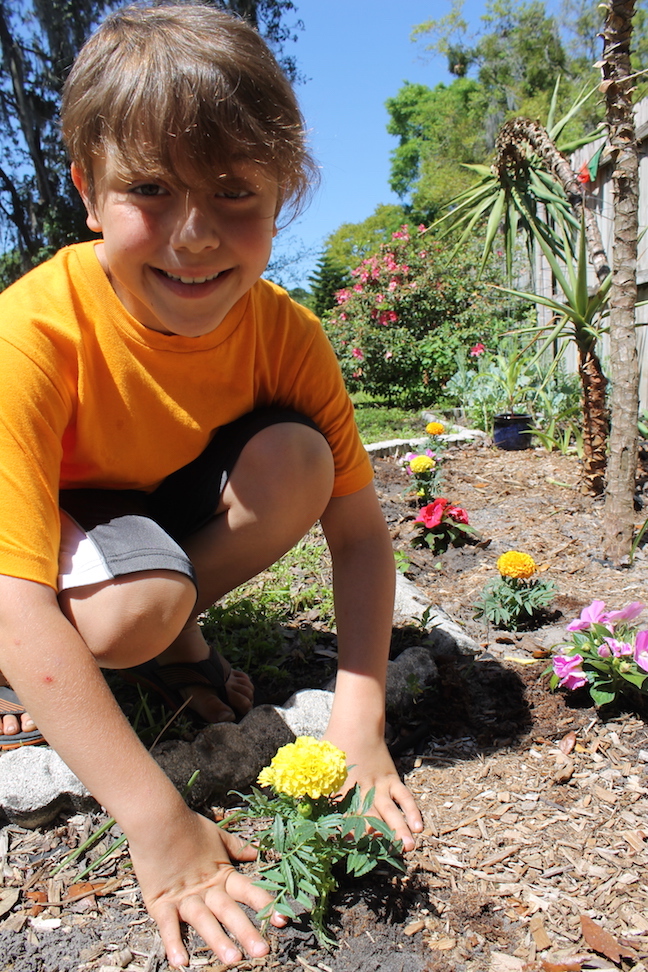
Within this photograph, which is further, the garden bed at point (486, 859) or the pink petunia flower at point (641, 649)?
the pink petunia flower at point (641, 649)

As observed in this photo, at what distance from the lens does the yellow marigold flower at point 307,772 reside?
1036mm

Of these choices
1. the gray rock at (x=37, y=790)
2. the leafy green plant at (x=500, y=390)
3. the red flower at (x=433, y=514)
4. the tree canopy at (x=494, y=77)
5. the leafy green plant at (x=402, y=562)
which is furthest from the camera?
the tree canopy at (x=494, y=77)

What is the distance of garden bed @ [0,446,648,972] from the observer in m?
1.11

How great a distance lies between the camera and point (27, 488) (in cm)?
115

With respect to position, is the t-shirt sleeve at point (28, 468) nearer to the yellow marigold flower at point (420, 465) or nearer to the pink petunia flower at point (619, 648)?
the pink petunia flower at point (619, 648)

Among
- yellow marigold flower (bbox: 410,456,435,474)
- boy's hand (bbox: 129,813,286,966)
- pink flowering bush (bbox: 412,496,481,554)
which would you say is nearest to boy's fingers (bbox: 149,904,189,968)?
boy's hand (bbox: 129,813,286,966)

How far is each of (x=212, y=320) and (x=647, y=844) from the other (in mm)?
1315

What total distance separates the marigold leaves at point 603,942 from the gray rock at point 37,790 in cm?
96

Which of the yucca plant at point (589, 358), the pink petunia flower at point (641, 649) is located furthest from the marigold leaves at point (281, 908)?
the yucca plant at point (589, 358)

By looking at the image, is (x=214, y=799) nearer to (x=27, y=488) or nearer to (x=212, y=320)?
(x=27, y=488)

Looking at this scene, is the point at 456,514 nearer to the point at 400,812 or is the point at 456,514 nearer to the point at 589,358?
the point at 589,358

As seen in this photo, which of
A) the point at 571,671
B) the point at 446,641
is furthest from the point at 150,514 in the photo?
the point at 571,671

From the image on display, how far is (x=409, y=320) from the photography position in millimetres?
9227

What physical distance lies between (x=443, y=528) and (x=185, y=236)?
220cm
